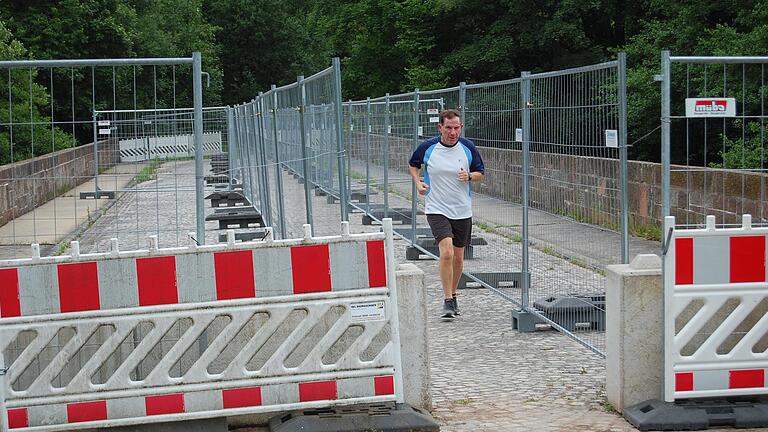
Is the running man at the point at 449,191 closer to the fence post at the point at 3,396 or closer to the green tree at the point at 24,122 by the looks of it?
A: the green tree at the point at 24,122

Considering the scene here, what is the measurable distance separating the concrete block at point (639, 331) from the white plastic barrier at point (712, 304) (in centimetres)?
14

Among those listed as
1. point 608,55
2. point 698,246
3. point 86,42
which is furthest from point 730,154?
point 86,42

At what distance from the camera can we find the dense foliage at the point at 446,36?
82.5 ft

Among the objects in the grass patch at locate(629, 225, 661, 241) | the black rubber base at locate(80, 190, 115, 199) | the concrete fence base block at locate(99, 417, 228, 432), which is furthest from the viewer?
the grass patch at locate(629, 225, 661, 241)

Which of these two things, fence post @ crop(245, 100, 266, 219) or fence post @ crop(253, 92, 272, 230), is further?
fence post @ crop(245, 100, 266, 219)

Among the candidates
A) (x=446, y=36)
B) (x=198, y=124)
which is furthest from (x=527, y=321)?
(x=446, y=36)

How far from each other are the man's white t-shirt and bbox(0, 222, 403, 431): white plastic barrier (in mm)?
4008

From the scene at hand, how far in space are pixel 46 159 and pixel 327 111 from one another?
3153mm

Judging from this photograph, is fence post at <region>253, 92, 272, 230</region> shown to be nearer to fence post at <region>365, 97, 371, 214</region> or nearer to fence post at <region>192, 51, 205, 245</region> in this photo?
fence post at <region>365, 97, 371, 214</region>

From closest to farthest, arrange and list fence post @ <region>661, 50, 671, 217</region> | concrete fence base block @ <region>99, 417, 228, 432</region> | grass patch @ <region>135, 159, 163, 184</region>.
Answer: concrete fence base block @ <region>99, 417, 228, 432</region>
fence post @ <region>661, 50, 671, 217</region>
grass patch @ <region>135, 159, 163, 184</region>

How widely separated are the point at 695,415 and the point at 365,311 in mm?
1884

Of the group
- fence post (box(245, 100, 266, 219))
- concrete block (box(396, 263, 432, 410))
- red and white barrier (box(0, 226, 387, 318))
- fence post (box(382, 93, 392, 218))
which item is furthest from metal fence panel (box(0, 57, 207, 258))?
fence post (box(382, 93, 392, 218))

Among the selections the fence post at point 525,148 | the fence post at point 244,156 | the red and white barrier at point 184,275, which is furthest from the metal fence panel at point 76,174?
the fence post at point 244,156

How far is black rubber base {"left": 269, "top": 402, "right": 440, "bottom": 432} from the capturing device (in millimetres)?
6688
